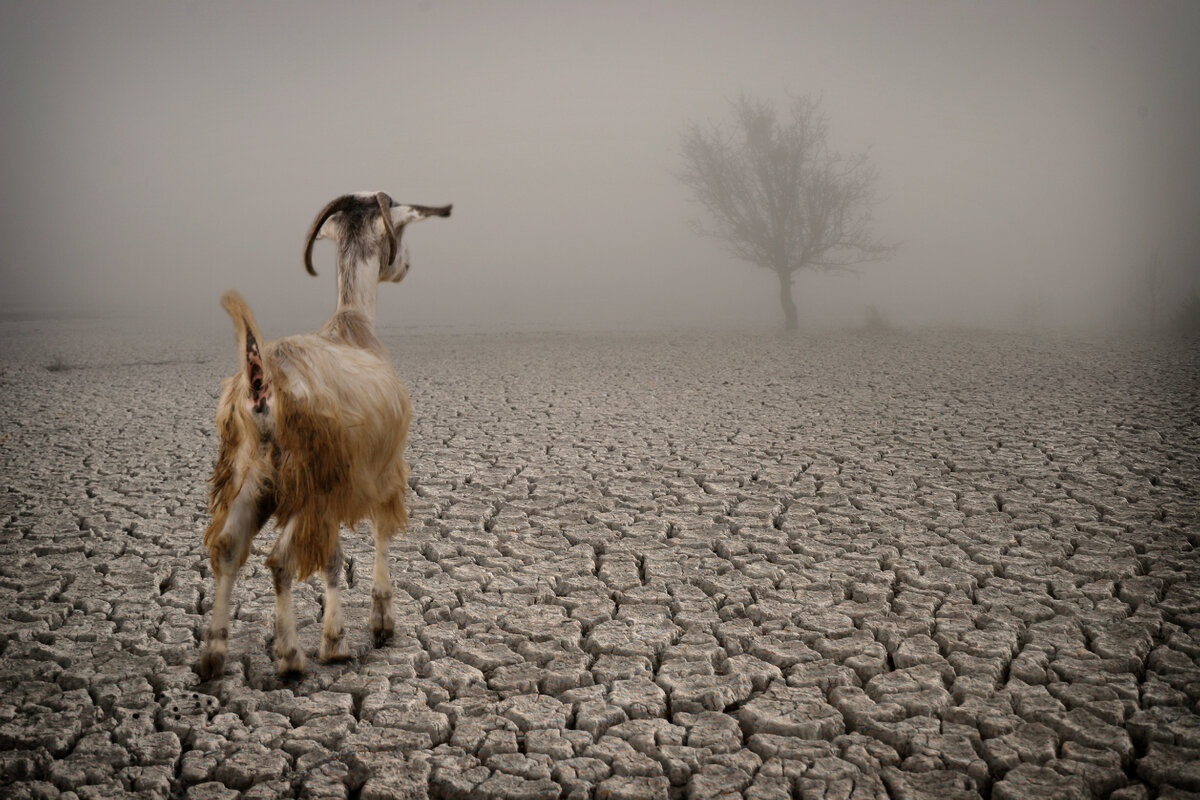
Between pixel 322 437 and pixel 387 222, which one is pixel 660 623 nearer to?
pixel 322 437

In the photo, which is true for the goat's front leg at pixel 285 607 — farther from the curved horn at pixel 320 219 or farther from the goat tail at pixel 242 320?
the curved horn at pixel 320 219

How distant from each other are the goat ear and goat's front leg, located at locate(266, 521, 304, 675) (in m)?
1.50

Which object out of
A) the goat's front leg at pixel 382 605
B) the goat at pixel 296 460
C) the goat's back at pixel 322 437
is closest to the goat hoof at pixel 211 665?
the goat at pixel 296 460

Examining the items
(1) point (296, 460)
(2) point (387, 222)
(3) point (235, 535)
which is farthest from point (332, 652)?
(2) point (387, 222)

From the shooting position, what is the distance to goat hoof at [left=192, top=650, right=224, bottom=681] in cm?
282

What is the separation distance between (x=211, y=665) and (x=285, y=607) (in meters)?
0.37

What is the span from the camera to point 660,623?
3.44 meters

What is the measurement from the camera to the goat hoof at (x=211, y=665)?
282 centimetres

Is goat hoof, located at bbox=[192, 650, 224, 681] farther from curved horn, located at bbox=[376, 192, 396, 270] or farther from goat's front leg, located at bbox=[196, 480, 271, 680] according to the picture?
curved horn, located at bbox=[376, 192, 396, 270]

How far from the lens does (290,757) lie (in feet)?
8.06

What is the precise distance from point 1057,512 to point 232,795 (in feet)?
15.8

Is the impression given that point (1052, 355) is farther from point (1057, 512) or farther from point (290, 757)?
point (290, 757)

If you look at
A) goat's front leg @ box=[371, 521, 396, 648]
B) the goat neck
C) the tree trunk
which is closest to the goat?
goat's front leg @ box=[371, 521, 396, 648]

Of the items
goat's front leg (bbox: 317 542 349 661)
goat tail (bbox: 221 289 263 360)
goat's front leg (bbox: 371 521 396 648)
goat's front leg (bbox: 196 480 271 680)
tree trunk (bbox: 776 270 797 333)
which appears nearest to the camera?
goat tail (bbox: 221 289 263 360)
